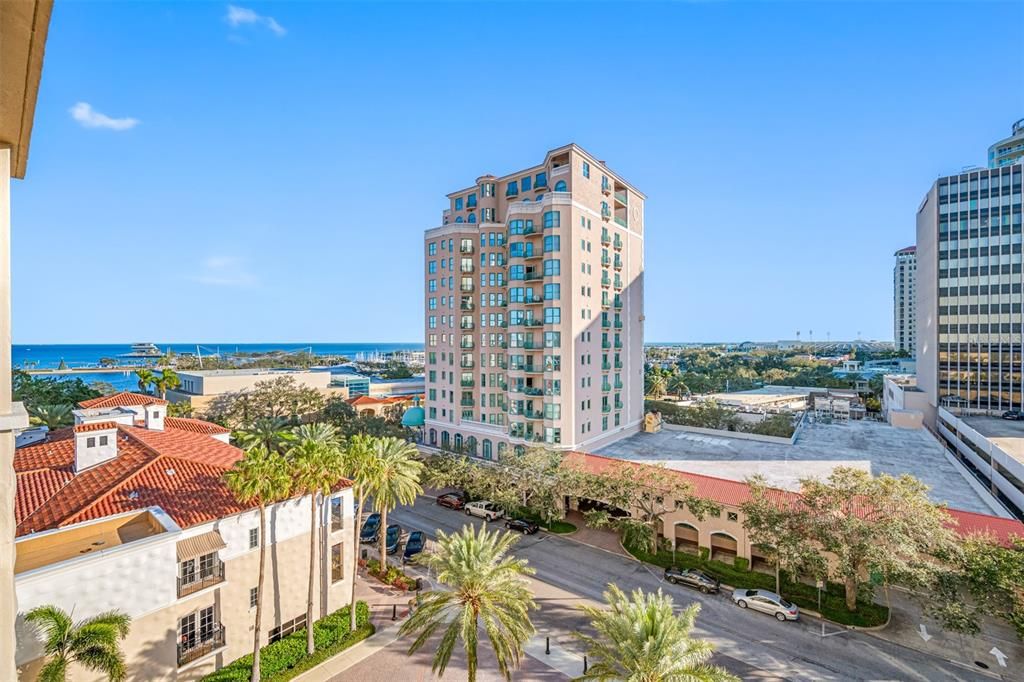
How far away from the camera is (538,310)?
49844 millimetres

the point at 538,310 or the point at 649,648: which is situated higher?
the point at 538,310

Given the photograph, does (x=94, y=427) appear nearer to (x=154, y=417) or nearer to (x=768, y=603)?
(x=154, y=417)

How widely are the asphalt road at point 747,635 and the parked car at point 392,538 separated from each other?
10.0 metres

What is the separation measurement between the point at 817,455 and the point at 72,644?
166 ft

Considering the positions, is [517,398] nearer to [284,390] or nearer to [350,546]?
[350,546]

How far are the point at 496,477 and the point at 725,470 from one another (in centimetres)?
1924

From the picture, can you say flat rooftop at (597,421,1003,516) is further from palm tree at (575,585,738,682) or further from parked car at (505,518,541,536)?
palm tree at (575,585,738,682)

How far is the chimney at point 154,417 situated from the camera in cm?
3350

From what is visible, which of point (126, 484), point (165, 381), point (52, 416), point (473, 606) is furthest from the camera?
point (165, 381)

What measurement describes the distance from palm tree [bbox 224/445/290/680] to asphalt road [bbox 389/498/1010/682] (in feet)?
47.9

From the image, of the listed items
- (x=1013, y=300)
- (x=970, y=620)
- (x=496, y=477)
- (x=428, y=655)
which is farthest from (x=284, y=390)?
(x=1013, y=300)

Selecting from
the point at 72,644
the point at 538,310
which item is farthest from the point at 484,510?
the point at 72,644

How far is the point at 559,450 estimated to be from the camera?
151 feet

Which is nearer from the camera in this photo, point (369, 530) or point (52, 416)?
point (369, 530)
